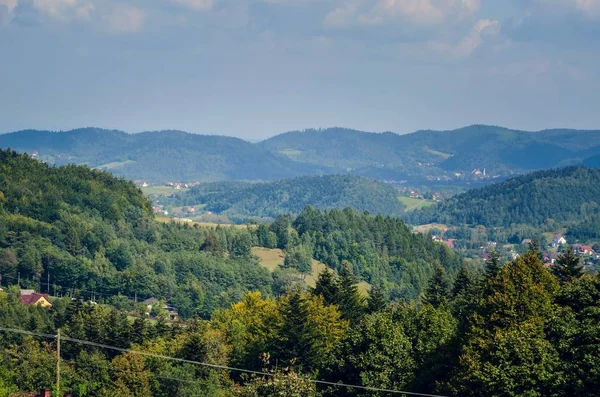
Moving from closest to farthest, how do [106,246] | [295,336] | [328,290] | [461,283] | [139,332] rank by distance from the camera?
[295,336], [139,332], [328,290], [461,283], [106,246]

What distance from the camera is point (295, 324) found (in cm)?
5647

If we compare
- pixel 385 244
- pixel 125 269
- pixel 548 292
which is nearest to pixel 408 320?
pixel 548 292

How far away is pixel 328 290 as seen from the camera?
68.2 m

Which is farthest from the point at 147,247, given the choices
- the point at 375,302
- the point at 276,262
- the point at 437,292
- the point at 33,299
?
the point at 375,302

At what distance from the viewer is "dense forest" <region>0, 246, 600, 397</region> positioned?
38.3 meters

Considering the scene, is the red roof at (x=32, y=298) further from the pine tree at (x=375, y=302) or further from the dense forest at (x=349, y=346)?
the pine tree at (x=375, y=302)

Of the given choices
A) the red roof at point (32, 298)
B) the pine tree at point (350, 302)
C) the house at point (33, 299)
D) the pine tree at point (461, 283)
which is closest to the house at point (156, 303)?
the red roof at point (32, 298)

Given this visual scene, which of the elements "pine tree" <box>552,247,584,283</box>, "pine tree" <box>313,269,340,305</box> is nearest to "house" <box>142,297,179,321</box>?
"pine tree" <box>313,269,340,305</box>

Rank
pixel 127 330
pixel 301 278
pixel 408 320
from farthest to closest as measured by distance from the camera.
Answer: pixel 301 278
pixel 127 330
pixel 408 320

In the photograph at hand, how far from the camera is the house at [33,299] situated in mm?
96556

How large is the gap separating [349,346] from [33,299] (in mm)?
60379

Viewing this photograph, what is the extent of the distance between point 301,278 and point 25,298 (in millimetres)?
43968

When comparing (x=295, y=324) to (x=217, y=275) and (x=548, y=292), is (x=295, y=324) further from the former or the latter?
(x=217, y=275)

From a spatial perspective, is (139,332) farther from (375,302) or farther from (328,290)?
(375,302)
